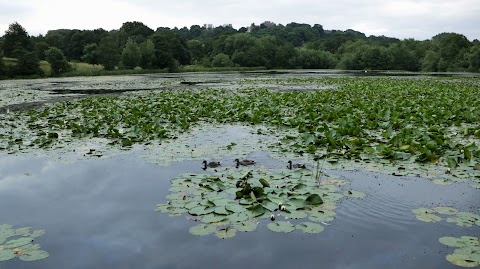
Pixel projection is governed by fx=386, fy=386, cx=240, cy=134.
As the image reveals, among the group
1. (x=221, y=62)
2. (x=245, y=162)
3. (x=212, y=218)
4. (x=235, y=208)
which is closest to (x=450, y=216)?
(x=235, y=208)

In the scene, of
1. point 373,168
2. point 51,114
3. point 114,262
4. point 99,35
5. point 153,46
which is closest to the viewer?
point 114,262

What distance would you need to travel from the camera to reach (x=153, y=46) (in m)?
76.0

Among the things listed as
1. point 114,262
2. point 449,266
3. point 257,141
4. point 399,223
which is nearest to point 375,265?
point 449,266

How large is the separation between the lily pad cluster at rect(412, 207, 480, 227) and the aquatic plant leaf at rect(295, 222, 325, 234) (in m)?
1.32

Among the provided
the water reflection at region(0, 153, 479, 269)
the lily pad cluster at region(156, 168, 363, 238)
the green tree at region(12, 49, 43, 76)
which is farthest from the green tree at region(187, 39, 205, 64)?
the lily pad cluster at region(156, 168, 363, 238)

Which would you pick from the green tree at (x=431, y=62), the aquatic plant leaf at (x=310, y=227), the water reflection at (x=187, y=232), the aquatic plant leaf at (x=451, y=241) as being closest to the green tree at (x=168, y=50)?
the green tree at (x=431, y=62)

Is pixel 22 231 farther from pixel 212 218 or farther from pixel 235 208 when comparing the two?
pixel 235 208

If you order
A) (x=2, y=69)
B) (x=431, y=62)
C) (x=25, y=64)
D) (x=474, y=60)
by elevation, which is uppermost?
(x=474, y=60)

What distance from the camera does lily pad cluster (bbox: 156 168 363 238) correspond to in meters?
4.39

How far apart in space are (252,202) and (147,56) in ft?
244

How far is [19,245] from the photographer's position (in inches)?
Result: 159

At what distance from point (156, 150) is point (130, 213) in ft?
10.4

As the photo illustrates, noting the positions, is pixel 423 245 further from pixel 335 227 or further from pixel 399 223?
pixel 335 227

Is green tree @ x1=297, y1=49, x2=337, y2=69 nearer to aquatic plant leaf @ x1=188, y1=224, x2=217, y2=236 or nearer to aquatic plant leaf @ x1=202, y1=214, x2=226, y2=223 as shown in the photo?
aquatic plant leaf @ x1=202, y1=214, x2=226, y2=223
